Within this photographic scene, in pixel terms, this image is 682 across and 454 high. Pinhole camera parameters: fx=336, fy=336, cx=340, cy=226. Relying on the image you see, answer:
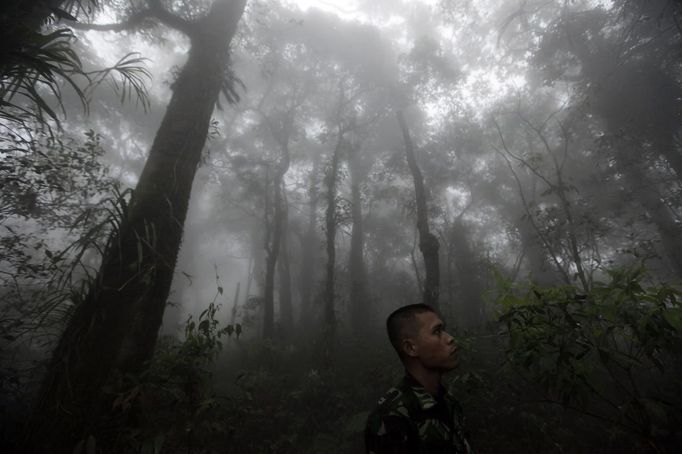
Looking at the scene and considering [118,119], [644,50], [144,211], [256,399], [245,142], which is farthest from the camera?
[245,142]

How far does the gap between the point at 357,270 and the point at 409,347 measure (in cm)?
1642

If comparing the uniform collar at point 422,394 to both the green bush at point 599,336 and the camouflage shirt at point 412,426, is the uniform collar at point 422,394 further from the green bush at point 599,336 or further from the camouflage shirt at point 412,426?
the green bush at point 599,336

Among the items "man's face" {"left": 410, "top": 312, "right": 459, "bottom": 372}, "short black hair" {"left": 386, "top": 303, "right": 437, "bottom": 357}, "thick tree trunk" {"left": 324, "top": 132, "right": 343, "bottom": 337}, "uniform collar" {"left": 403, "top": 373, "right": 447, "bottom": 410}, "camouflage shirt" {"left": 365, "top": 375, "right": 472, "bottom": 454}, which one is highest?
"thick tree trunk" {"left": 324, "top": 132, "right": 343, "bottom": 337}

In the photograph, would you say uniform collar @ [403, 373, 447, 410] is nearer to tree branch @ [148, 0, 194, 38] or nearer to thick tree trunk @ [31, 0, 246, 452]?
thick tree trunk @ [31, 0, 246, 452]

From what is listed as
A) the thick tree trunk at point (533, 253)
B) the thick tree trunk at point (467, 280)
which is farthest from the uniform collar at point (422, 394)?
the thick tree trunk at point (533, 253)

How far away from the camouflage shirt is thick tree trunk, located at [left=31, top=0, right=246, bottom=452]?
2.43m

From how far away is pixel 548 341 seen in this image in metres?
2.48

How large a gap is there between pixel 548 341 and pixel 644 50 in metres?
16.4

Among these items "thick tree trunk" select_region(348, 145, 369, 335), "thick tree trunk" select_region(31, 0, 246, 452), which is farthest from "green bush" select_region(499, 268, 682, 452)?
"thick tree trunk" select_region(348, 145, 369, 335)

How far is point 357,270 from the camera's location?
60.8 ft

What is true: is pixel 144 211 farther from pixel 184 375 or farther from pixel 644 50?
pixel 644 50

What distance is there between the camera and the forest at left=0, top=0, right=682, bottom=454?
272 cm

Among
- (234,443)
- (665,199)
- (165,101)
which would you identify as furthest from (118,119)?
(665,199)

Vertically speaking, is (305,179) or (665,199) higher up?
(305,179)
